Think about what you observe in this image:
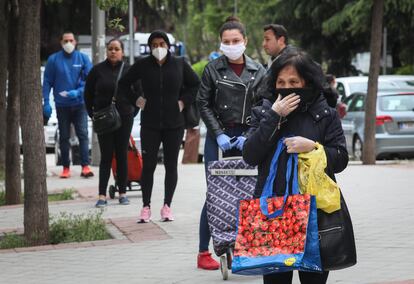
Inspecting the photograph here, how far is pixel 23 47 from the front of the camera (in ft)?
30.4

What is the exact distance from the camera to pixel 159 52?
1000 centimetres

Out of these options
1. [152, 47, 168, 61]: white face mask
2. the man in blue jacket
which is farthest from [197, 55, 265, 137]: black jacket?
the man in blue jacket

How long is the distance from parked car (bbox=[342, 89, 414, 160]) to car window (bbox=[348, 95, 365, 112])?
2.37 feet

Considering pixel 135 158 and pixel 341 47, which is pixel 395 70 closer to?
pixel 341 47

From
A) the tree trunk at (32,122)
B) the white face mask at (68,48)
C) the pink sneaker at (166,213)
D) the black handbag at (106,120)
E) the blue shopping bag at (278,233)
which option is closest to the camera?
the blue shopping bag at (278,233)

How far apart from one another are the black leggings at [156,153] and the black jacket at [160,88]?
71 mm

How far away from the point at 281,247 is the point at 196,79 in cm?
542

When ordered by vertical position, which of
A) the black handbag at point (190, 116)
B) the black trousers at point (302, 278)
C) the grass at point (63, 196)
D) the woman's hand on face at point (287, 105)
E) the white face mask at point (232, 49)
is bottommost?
the grass at point (63, 196)

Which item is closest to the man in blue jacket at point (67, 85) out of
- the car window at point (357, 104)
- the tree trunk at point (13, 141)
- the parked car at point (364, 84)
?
the tree trunk at point (13, 141)

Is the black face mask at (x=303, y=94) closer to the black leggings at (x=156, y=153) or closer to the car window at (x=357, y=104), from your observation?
the black leggings at (x=156, y=153)

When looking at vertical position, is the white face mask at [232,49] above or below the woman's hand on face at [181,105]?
above

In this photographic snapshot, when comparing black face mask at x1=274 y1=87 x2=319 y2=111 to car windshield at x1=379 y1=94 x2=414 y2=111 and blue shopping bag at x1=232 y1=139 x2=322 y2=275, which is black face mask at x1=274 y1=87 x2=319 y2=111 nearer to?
blue shopping bag at x1=232 y1=139 x2=322 y2=275

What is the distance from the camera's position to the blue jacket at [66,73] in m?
15.2

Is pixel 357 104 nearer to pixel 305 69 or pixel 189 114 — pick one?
pixel 189 114
